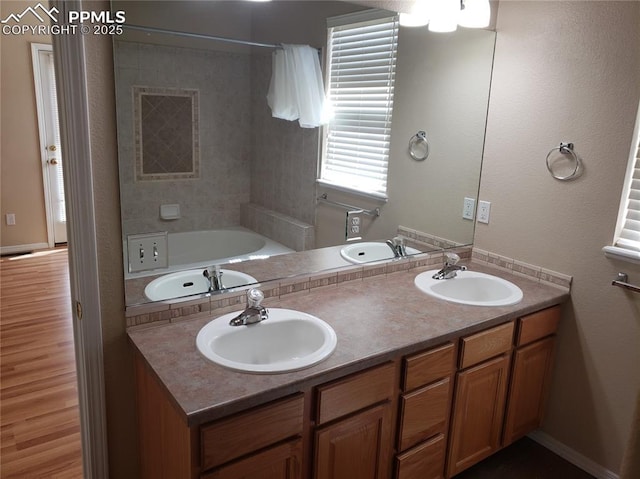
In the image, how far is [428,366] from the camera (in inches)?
74.0

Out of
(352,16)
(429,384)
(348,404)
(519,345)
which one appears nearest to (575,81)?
(352,16)

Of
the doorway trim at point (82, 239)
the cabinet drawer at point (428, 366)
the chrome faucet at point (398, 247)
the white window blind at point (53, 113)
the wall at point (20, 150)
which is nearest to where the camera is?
the doorway trim at point (82, 239)

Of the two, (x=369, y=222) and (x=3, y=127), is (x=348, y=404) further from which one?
(x=3, y=127)

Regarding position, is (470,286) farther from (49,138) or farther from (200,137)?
(49,138)

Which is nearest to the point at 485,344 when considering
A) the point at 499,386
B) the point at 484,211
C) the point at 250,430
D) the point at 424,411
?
the point at 499,386

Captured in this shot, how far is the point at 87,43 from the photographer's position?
1512 millimetres

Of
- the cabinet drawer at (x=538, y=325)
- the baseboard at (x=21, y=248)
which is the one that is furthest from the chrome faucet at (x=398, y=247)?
the baseboard at (x=21, y=248)

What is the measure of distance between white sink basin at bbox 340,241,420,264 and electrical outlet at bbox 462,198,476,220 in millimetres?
537

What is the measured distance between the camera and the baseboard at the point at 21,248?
210 inches

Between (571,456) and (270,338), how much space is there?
167 centimetres

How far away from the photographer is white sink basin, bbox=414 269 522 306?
2405 mm

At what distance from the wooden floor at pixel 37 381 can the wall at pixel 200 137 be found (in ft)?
4.39

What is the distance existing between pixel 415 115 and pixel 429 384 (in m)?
1.33

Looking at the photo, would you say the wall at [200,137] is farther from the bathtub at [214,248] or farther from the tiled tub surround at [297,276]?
the tiled tub surround at [297,276]
